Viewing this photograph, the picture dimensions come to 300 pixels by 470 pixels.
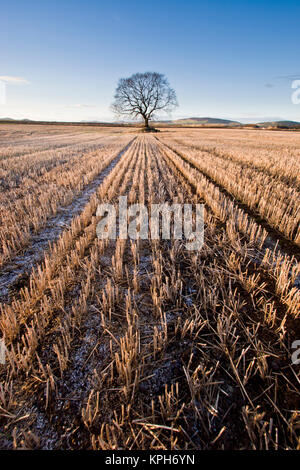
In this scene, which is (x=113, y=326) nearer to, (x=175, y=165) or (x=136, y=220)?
(x=136, y=220)

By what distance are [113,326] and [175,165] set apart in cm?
1001

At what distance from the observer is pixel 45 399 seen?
1.59 metres

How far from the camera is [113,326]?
7.18 ft

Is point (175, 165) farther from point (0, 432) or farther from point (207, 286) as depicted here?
point (0, 432)

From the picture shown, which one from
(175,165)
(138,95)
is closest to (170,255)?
(175,165)

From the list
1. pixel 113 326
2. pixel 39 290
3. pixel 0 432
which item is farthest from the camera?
pixel 39 290

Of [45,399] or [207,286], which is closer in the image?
[45,399]

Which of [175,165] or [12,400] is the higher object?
[175,165]

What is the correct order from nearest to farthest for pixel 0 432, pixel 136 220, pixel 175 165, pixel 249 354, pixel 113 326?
1. pixel 0 432
2. pixel 249 354
3. pixel 113 326
4. pixel 136 220
5. pixel 175 165

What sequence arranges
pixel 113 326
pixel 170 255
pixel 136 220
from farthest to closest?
pixel 136 220, pixel 170 255, pixel 113 326

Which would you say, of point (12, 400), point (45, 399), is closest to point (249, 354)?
point (45, 399)
